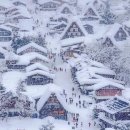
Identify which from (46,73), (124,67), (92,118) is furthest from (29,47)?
(92,118)

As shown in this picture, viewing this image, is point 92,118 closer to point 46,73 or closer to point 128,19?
point 46,73

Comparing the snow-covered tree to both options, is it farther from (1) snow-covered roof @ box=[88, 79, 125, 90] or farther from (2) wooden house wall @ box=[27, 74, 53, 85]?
(2) wooden house wall @ box=[27, 74, 53, 85]

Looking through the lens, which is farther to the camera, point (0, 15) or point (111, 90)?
point (0, 15)

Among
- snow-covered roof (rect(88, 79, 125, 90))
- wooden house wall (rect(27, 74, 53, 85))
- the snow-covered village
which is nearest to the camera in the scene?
the snow-covered village

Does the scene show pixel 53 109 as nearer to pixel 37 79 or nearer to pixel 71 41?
pixel 37 79

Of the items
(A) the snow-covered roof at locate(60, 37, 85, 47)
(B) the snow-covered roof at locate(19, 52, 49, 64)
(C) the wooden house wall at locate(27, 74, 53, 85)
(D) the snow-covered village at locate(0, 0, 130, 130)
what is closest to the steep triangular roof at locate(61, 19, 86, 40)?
(D) the snow-covered village at locate(0, 0, 130, 130)
